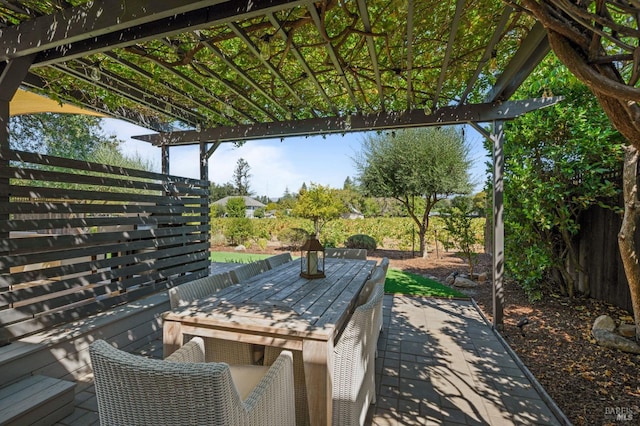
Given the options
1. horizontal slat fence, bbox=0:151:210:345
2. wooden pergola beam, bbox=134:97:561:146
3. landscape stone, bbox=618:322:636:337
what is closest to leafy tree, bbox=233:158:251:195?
wooden pergola beam, bbox=134:97:561:146

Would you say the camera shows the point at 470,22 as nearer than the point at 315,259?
Yes

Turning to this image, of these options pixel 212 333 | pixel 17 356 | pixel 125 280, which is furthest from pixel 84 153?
pixel 212 333

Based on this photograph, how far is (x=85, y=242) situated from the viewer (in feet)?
9.59

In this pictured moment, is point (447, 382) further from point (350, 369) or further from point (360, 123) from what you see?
point (360, 123)

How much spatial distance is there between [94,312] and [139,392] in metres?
2.48

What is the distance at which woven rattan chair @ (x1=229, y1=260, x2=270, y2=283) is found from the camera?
2832 mm

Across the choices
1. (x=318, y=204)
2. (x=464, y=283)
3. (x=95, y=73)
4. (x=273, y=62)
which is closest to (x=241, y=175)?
(x=318, y=204)

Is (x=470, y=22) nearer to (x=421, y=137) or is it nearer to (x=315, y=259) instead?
(x=315, y=259)

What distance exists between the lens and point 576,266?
4.06 m

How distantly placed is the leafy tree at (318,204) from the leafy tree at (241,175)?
101ft

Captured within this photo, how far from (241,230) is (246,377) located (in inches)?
390

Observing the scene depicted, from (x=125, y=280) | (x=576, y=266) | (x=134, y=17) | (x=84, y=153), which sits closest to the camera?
(x=134, y=17)

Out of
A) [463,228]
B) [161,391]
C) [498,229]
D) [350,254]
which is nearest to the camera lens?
[161,391]

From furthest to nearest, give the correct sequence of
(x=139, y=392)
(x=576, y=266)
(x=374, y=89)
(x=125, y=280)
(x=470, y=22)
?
(x=576, y=266) < (x=374, y=89) < (x=125, y=280) < (x=470, y=22) < (x=139, y=392)
